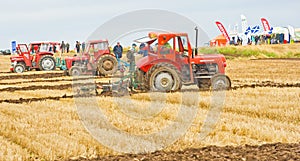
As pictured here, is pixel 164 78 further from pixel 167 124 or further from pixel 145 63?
pixel 167 124

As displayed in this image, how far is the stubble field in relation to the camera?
25.7 ft

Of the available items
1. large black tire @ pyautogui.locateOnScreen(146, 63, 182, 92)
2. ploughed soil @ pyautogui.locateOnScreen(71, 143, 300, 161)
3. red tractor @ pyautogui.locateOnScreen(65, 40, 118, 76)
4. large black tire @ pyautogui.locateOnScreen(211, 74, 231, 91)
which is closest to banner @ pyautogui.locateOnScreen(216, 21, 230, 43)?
red tractor @ pyautogui.locateOnScreen(65, 40, 118, 76)

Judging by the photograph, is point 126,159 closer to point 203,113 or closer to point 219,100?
point 203,113

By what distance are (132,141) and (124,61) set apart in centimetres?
834

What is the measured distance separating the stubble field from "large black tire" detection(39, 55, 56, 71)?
14.9 metres

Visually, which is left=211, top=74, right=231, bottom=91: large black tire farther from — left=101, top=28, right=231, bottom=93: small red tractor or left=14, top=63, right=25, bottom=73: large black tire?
left=14, top=63, right=25, bottom=73: large black tire

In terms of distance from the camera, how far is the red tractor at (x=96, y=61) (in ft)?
80.9

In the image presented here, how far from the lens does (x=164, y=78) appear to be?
50.8ft

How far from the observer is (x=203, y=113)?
38.7 feet

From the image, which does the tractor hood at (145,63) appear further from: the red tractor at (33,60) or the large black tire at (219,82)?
the red tractor at (33,60)

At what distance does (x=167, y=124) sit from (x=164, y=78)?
5263 mm

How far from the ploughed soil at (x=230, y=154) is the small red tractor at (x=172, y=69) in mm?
7380

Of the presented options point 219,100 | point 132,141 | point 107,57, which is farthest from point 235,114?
point 107,57

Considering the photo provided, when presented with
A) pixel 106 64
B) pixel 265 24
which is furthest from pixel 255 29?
pixel 106 64
